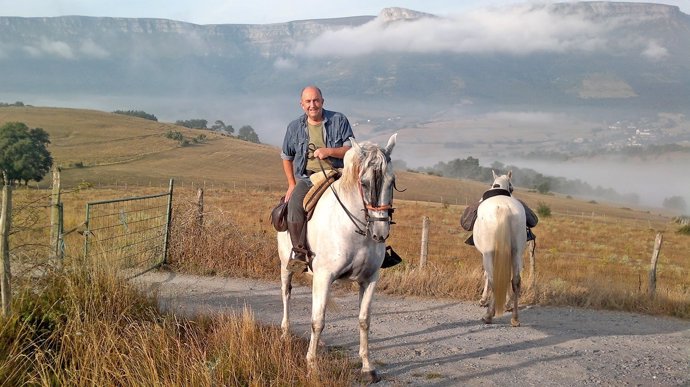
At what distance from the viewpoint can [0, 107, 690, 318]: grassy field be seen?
10727mm

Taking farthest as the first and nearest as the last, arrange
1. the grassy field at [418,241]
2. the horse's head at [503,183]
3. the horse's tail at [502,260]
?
the grassy field at [418,241] → the horse's head at [503,183] → the horse's tail at [502,260]

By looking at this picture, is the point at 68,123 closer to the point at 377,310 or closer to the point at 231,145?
the point at 231,145

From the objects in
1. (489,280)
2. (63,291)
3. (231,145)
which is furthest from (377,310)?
(231,145)

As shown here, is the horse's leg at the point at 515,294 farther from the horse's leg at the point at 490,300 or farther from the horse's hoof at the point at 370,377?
the horse's hoof at the point at 370,377

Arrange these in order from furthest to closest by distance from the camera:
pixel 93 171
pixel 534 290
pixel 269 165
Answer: pixel 269 165, pixel 93 171, pixel 534 290

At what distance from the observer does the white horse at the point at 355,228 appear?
5043 mm

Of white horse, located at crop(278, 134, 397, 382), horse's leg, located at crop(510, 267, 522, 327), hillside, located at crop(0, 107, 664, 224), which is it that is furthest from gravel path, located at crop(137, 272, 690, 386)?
hillside, located at crop(0, 107, 664, 224)

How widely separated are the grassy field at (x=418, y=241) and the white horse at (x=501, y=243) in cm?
141

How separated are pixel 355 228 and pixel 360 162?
0.65 metres

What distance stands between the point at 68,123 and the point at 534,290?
121824 millimetres

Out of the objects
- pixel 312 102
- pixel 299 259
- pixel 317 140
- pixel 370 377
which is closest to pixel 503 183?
pixel 317 140

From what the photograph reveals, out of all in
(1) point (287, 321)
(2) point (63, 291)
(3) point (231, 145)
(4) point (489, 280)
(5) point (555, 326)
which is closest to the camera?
(2) point (63, 291)

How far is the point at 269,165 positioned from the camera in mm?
94188

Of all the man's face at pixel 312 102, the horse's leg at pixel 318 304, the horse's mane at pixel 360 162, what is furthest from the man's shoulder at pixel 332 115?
the horse's leg at pixel 318 304
